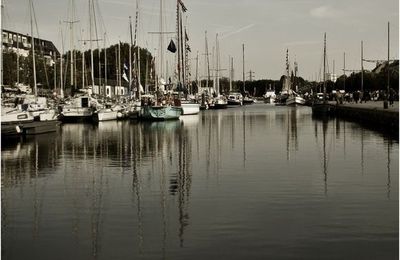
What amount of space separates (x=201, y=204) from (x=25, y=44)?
408ft

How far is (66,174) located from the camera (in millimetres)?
20641

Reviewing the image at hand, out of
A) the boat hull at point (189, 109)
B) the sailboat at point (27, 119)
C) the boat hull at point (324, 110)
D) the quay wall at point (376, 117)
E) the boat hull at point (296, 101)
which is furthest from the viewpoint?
the boat hull at point (296, 101)

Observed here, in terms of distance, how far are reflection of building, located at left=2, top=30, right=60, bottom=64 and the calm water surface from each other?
76.4 m

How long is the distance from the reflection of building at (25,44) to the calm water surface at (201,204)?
251 ft

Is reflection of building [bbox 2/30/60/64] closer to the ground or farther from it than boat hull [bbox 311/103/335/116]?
farther from it

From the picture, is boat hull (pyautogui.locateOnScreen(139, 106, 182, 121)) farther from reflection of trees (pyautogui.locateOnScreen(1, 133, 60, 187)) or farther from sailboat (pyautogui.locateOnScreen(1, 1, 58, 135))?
reflection of trees (pyautogui.locateOnScreen(1, 133, 60, 187))

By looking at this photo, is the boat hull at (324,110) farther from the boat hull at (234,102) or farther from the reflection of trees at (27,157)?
the boat hull at (234,102)

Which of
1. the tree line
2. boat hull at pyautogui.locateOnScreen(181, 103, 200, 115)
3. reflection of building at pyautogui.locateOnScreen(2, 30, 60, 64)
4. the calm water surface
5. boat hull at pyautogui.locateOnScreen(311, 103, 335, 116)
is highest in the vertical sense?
reflection of building at pyautogui.locateOnScreen(2, 30, 60, 64)

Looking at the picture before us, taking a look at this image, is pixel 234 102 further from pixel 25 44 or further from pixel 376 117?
pixel 376 117

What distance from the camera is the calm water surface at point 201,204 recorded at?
35.5 ft

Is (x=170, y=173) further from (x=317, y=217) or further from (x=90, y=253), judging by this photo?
(x=90, y=253)

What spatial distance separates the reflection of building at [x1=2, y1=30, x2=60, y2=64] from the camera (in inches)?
4047

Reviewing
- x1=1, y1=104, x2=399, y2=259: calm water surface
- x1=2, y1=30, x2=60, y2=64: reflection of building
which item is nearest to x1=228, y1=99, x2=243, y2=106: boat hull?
x1=2, y1=30, x2=60, y2=64: reflection of building

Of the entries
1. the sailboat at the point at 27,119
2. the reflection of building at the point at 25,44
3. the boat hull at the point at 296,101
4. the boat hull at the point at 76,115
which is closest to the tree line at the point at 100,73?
the reflection of building at the point at 25,44
